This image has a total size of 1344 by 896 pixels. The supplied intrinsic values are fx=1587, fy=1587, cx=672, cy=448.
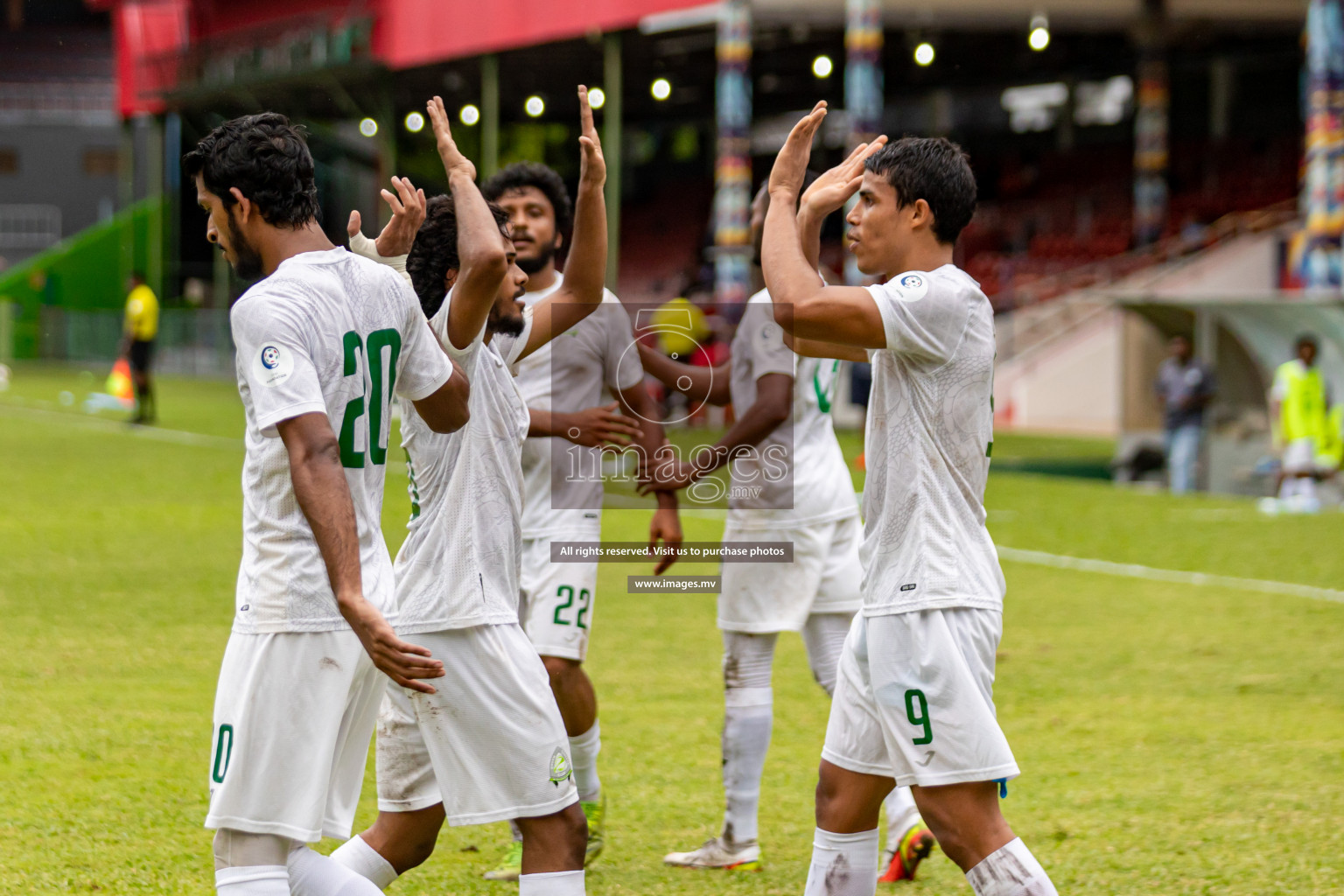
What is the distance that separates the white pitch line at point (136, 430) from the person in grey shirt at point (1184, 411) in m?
12.0

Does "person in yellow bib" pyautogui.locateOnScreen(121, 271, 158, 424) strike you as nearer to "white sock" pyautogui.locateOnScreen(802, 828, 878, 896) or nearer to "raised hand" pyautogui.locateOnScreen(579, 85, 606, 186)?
"raised hand" pyautogui.locateOnScreen(579, 85, 606, 186)

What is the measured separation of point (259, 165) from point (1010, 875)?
7.29 ft

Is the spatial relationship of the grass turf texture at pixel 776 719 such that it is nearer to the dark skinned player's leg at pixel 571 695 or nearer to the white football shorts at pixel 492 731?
the dark skinned player's leg at pixel 571 695

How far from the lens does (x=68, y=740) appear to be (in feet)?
21.7

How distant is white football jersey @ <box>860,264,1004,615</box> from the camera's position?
142 inches

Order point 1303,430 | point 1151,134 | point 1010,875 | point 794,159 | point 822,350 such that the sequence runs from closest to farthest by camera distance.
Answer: point 1010,875
point 794,159
point 822,350
point 1303,430
point 1151,134

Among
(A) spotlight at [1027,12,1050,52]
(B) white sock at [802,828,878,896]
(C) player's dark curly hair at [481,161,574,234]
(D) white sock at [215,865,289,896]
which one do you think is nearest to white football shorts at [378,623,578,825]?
(D) white sock at [215,865,289,896]

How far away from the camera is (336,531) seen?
3.23 metres

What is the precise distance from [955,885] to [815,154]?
34.9m

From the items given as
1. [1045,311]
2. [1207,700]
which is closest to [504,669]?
[1207,700]

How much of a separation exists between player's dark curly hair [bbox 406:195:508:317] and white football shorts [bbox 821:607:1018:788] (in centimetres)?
137

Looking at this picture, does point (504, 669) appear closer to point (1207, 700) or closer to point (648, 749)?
point (648, 749)

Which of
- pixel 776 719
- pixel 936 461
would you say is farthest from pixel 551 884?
pixel 776 719

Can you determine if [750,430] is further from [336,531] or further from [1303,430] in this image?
[1303,430]
